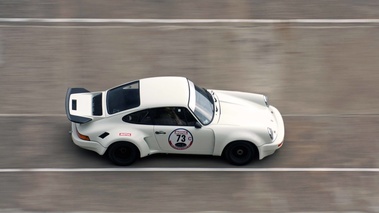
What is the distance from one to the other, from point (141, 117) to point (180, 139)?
0.82 metres

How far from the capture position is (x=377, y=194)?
11.9 meters

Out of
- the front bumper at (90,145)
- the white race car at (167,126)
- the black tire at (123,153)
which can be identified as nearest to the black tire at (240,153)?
the white race car at (167,126)

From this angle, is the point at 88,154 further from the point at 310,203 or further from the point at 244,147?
the point at 310,203

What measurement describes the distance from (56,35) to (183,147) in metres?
5.55

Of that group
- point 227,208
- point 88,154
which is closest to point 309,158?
point 227,208

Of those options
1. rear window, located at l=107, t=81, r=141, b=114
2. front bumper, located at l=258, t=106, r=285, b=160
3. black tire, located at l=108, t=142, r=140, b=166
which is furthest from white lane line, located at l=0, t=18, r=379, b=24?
black tire, located at l=108, t=142, r=140, b=166

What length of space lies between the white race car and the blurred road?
37cm

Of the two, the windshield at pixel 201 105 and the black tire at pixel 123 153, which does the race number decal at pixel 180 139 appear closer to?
the windshield at pixel 201 105

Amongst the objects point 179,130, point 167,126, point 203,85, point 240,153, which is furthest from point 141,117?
point 203,85

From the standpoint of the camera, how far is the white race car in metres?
12.1

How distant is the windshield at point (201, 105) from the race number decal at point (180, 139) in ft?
1.22

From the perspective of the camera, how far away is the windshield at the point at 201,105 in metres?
12.2

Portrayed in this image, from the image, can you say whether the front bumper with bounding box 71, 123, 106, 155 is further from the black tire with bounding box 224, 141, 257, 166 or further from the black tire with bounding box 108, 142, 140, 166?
the black tire with bounding box 224, 141, 257, 166

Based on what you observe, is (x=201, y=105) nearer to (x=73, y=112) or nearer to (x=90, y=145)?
(x=90, y=145)
